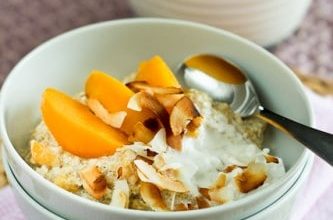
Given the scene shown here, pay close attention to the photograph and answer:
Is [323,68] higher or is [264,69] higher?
[264,69]

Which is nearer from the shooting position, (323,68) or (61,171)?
(61,171)

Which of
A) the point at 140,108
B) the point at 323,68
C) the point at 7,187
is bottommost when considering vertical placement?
the point at 7,187

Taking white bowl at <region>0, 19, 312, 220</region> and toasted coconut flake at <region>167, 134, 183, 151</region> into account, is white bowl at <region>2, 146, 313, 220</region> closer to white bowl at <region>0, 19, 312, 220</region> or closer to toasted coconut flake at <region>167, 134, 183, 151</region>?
white bowl at <region>0, 19, 312, 220</region>

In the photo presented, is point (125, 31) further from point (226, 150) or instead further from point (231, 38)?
point (226, 150)

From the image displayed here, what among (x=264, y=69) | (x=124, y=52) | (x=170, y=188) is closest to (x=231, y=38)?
(x=264, y=69)

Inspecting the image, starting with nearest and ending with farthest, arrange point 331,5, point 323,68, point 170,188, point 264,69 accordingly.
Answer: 1. point 170,188
2. point 264,69
3. point 323,68
4. point 331,5

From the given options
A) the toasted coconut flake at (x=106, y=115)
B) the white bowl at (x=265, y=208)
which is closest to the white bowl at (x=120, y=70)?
the white bowl at (x=265, y=208)

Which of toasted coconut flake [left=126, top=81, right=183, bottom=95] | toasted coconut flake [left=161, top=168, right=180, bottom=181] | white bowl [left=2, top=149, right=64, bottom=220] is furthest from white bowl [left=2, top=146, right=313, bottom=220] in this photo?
toasted coconut flake [left=126, top=81, right=183, bottom=95]
